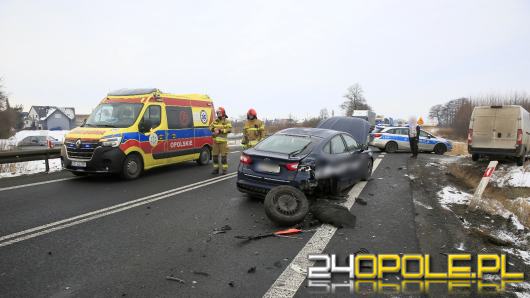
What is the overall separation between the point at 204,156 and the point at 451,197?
25.3ft

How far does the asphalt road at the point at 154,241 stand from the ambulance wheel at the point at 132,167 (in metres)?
Answer: 0.89

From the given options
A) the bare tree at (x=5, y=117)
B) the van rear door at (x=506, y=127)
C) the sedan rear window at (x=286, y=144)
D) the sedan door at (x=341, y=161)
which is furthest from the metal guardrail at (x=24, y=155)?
the bare tree at (x=5, y=117)

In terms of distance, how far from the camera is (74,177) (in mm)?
9055

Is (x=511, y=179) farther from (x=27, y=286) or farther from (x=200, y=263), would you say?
(x=27, y=286)

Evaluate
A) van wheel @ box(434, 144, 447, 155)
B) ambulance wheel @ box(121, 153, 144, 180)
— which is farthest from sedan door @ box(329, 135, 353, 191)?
van wheel @ box(434, 144, 447, 155)

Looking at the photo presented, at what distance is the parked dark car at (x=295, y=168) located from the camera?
5367mm

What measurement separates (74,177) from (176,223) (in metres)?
5.47

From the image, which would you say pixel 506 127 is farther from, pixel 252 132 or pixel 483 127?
pixel 252 132

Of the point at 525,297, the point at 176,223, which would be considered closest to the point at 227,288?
the point at 176,223

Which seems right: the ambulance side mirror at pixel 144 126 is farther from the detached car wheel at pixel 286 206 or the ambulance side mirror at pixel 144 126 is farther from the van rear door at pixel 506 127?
the van rear door at pixel 506 127

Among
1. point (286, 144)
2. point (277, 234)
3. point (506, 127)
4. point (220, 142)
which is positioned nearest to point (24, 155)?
point (220, 142)

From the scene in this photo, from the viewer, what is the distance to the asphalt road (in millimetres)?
3213

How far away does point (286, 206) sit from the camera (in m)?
5.25

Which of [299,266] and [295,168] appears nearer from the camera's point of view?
[299,266]
